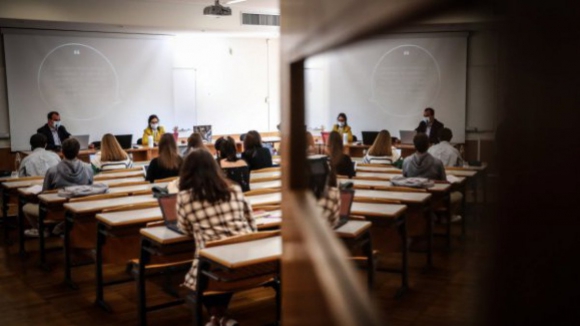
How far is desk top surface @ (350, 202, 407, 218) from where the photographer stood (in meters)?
0.39

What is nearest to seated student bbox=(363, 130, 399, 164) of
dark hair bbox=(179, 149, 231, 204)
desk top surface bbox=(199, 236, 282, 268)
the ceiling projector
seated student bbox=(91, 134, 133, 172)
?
desk top surface bbox=(199, 236, 282, 268)

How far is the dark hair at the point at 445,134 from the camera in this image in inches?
10.1

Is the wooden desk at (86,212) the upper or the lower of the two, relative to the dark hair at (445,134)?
lower

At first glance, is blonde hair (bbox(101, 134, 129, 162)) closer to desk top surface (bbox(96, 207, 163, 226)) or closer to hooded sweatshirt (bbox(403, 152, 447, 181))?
desk top surface (bbox(96, 207, 163, 226))

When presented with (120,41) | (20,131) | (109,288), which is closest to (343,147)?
(109,288)

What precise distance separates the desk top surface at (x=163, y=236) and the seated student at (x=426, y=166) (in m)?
3.59

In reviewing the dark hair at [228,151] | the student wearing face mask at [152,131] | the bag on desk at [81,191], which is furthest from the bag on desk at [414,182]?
the student wearing face mask at [152,131]

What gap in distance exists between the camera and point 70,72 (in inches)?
422

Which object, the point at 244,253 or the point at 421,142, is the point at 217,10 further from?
the point at 421,142

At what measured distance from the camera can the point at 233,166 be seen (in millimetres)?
5746

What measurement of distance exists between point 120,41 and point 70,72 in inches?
45.9

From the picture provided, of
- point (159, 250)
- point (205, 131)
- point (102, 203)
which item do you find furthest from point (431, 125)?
point (205, 131)

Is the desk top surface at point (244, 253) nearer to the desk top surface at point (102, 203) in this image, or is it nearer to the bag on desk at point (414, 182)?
the desk top surface at point (102, 203)

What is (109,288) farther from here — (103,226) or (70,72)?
(70,72)
